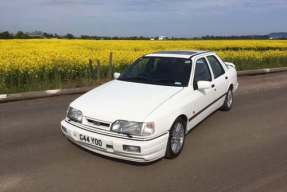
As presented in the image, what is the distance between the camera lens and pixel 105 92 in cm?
550

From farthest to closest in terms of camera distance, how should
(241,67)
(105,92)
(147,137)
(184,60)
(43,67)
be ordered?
(241,67), (43,67), (184,60), (105,92), (147,137)

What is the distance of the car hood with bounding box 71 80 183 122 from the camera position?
4.66 meters

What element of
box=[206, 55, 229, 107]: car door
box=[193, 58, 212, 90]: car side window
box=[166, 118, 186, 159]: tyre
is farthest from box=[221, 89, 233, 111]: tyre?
box=[166, 118, 186, 159]: tyre

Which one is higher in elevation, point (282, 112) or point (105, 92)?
point (105, 92)

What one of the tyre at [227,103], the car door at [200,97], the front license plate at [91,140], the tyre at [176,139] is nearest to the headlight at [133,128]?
the front license plate at [91,140]

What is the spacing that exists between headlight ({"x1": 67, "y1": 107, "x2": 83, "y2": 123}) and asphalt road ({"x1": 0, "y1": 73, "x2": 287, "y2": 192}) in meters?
0.53

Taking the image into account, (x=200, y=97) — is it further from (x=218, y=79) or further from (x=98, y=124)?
(x=98, y=124)

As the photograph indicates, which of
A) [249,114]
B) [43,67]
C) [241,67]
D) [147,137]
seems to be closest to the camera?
[147,137]

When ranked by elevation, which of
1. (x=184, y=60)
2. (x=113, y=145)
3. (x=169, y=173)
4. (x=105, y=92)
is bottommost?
(x=169, y=173)

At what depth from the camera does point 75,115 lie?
16.2 feet

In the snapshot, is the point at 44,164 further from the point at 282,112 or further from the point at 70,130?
the point at 282,112

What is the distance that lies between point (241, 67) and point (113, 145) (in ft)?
48.8

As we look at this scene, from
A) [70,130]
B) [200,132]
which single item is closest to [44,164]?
[70,130]

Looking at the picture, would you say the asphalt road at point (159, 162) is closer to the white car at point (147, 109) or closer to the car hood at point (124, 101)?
the white car at point (147, 109)
